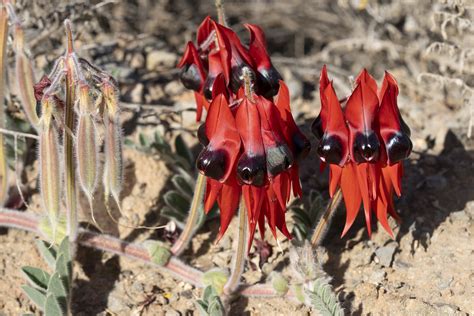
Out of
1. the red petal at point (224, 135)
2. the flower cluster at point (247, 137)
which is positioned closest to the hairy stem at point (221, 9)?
the flower cluster at point (247, 137)

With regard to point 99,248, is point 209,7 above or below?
above

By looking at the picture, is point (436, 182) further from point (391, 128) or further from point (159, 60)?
point (159, 60)

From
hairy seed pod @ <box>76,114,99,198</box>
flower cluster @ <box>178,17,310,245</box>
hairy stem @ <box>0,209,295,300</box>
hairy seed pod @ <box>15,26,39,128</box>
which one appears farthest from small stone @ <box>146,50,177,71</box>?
hairy seed pod @ <box>76,114,99,198</box>

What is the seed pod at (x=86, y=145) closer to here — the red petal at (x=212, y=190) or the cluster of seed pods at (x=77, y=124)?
the cluster of seed pods at (x=77, y=124)

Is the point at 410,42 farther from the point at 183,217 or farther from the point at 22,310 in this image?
the point at 22,310

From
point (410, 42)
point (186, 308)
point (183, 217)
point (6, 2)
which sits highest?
point (6, 2)

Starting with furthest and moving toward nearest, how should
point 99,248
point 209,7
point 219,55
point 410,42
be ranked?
point 209,7 → point 410,42 → point 99,248 → point 219,55

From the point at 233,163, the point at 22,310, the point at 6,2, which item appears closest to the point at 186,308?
the point at 22,310
